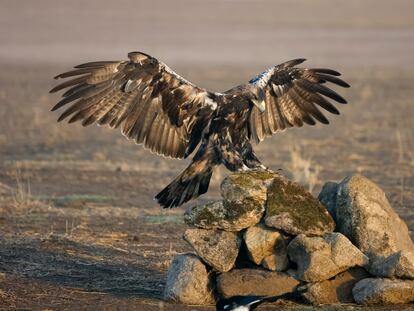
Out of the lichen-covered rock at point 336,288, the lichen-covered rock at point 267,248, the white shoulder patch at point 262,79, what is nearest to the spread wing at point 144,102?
the white shoulder patch at point 262,79

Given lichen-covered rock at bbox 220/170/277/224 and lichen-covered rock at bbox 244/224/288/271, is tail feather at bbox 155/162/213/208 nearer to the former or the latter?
lichen-covered rock at bbox 220/170/277/224

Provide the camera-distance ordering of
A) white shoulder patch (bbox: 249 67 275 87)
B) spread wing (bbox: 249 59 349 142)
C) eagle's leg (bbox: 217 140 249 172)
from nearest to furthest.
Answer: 1. eagle's leg (bbox: 217 140 249 172)
2. white shoulder patch (bbox: 249 67 275 87)
3. spread wing (bbox: 249 59 349 142)

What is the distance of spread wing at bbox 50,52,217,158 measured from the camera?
32.6ft

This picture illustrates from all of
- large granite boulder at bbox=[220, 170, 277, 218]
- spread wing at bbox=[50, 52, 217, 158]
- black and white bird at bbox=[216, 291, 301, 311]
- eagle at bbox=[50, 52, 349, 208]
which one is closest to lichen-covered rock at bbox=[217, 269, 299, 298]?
black and white bird at bbox=[216, 291, 301, 311]

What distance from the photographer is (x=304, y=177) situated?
1572 cm

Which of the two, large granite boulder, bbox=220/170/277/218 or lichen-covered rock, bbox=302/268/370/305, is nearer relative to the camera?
lichen-covered rock, bbox=302/268/370/305

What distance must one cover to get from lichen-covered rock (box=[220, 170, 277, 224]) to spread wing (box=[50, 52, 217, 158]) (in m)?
1.32

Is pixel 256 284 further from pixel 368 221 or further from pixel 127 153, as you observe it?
pixel 127 153

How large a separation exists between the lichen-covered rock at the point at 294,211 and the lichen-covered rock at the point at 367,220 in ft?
0.61

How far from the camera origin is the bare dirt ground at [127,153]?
9945mm

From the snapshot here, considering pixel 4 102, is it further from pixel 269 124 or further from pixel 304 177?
pixel 269 124

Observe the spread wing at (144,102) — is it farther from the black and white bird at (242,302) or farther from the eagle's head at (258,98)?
the black and white bird at (242,302)

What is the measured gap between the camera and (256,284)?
8578 millimetres

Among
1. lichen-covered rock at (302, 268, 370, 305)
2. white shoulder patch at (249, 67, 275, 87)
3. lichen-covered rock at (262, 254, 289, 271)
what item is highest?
white shoulder patch at (249, 67, 275, 87)
